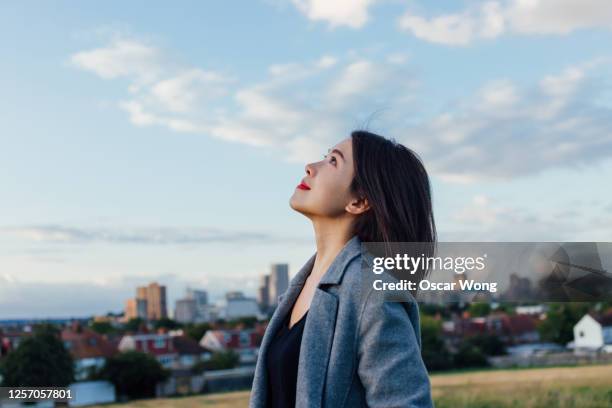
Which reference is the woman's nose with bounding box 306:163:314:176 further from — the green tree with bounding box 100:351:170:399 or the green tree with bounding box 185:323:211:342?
the green tree with bounding box 185:323:211:342

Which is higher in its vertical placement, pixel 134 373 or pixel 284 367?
pixel 284 367

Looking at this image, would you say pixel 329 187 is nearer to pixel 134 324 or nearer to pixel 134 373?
pixel 134 373

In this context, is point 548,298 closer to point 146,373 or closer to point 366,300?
point 366,300

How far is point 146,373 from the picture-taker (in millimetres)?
14773

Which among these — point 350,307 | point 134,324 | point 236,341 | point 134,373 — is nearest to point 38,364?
point 134,373

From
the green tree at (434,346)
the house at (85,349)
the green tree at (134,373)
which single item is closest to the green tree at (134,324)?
the house at (85,349)

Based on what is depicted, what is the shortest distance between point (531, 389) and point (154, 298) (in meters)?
17.2

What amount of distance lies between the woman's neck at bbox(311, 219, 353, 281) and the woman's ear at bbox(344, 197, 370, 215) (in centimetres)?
3

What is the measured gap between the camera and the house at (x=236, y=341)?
16.2 m

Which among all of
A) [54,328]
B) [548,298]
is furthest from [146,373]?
[548,298]

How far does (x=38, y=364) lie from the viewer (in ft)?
42.1

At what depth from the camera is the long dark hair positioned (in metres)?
1.37

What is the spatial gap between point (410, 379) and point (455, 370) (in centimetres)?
855

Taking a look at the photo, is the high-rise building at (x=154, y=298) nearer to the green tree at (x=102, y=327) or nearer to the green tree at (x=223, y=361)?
the green tree at (x=102, y=327)
